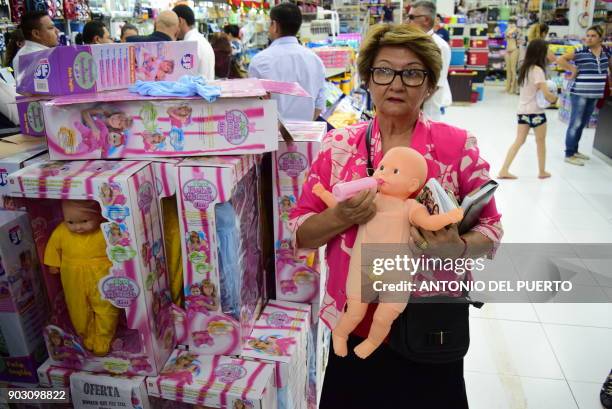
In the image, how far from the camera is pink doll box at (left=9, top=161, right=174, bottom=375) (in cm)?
135

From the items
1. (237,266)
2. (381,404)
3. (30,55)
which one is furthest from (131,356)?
(30,55)

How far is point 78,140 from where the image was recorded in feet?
4.91

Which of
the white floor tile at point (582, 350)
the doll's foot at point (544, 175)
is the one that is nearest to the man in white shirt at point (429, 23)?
the doll's foot at point (544, 175)

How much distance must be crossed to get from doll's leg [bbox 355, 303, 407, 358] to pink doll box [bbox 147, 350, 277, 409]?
1.21 ft

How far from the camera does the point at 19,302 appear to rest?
1543mm

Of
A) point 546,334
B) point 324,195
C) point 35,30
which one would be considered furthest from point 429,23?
point 324,195

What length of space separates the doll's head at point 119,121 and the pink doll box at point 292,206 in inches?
19.8

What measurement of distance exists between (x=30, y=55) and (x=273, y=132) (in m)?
0.83

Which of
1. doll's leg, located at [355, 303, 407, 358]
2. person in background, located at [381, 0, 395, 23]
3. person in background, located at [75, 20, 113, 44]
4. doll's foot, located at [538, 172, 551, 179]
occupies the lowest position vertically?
doll's foot, located at [538, 172, 551, 179]

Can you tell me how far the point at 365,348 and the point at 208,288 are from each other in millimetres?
510

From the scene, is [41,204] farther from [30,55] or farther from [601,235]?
[601,235]

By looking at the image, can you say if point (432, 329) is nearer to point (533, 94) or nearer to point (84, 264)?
point (84, 264)

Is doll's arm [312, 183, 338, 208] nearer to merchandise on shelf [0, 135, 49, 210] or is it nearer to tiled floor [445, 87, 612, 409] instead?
merchandise on shelf [0, 135, 49, 210]

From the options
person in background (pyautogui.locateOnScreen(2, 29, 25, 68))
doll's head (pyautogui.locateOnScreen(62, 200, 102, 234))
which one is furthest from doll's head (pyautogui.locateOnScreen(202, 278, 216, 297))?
person in background (pyautogui.locateOnScreen(2, 29, 25, 68))
